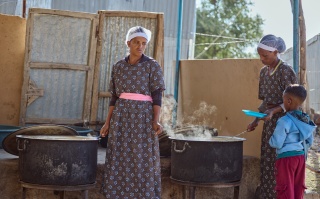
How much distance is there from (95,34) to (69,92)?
0.84 meters

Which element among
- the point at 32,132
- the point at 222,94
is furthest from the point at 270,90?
the point at 32,132

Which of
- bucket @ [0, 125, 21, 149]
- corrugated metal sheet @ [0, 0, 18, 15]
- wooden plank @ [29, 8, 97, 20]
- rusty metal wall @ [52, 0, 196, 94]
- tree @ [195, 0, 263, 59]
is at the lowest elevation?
bucket @ [0, 125, 21, 149]

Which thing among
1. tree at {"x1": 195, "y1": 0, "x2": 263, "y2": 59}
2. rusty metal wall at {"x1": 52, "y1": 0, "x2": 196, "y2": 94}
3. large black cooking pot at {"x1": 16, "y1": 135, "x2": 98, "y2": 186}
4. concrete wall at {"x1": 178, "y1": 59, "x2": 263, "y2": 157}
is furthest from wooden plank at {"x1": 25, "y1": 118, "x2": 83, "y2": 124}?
tree at {"x1": 195, "y1": 0, "x2": 263, "y2": 59}

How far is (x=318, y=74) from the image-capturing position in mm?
13680

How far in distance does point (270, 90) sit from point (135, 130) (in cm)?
147

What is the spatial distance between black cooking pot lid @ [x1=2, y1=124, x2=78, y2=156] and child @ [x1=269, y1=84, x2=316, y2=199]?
2077mm

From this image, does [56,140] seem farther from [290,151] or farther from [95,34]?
[95,34]

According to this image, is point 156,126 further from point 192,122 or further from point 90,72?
point 192,122

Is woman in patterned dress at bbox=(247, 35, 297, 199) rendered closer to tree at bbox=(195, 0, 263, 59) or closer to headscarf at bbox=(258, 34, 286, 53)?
headscarf at bbox=(258, 34, 286, 53)

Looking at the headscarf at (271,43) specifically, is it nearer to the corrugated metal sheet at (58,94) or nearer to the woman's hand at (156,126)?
the woman's hand at (156,126)

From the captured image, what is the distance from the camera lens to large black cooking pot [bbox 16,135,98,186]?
541cm

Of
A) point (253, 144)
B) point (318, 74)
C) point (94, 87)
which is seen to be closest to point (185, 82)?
point (94, 87)

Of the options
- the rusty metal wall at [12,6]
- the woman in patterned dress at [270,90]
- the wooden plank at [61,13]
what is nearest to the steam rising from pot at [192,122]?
the woman in patterned dress at [270,90]

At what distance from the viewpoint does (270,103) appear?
238 inches
